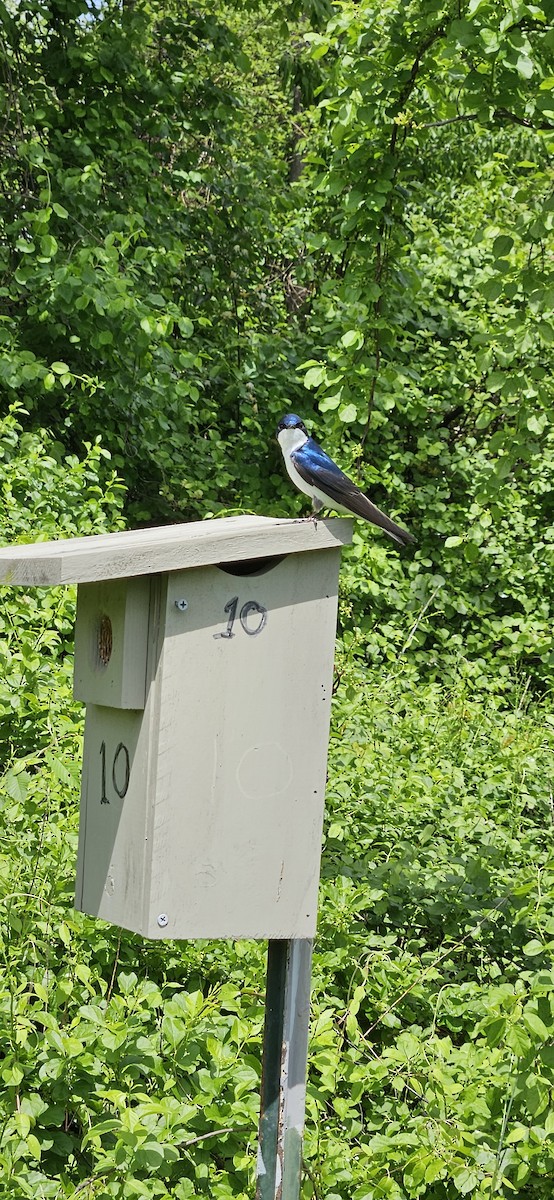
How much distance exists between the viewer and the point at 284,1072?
2141mm

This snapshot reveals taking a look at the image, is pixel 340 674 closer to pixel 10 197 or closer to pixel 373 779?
pixel 373 779

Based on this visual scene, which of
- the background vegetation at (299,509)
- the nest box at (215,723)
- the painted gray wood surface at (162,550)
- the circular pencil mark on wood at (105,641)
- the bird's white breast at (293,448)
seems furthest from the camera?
the background vegetation at (299,509)

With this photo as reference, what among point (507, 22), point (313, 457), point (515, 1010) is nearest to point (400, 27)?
point (507, 22)

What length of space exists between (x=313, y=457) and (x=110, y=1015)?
48.3 inches

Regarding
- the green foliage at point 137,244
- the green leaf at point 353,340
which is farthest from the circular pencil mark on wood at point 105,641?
the green foliage at point 137,244

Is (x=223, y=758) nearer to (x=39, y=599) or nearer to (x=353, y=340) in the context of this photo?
(x=353, y=340)

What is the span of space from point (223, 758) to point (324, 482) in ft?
1.82

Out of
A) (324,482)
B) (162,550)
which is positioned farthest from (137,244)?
(162,550)

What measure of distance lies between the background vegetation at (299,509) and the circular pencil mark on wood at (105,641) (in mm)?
777

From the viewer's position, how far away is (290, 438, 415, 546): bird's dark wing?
2.12m

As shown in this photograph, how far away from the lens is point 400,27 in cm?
392

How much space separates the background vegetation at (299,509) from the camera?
245cm

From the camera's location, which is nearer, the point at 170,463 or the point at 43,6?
the point at 43,6

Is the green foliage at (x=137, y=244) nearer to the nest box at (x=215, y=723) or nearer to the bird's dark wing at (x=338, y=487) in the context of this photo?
the bird's dark wing at (x=338, y=487)
